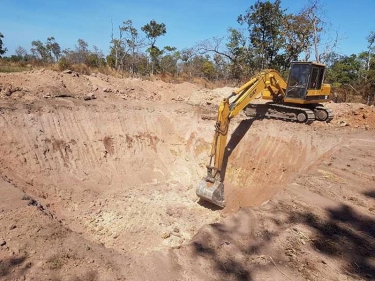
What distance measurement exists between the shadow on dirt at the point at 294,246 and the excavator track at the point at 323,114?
5.60 metres

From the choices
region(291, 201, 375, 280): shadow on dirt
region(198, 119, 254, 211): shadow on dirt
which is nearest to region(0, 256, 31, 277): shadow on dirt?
region(291, 201, 375, 280): shadow on dirt

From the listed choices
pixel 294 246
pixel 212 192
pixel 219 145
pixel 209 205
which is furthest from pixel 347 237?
pixel 209 205

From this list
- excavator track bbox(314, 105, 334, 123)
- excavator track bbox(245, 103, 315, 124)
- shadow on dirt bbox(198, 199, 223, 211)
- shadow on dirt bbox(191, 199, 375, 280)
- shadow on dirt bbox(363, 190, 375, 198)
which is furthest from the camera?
excavator track bbox(314, 105, 334, 123)

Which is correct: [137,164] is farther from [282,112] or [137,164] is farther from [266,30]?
[266,30]

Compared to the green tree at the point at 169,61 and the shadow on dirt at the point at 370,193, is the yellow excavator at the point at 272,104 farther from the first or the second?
the green tree at the point at 169,61

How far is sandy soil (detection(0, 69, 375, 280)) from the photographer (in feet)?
12.4

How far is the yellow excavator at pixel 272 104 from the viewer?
7262 millimetres

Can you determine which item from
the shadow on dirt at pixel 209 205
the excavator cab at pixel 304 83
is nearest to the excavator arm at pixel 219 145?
the shadow on dirt at pixel 209 205

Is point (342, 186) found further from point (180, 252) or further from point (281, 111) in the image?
point (281, 111)

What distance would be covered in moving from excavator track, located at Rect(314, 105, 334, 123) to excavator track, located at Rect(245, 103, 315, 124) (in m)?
0.48

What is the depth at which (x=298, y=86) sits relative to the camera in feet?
30.2

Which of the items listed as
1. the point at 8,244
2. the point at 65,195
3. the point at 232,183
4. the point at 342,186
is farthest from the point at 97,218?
the point at 342,186

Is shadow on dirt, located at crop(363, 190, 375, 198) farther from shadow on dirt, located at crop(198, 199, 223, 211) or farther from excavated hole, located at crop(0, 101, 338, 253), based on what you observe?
shadow on dirt, located at crop(198, 199, 223, 211)

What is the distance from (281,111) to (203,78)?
2328 centimetres
